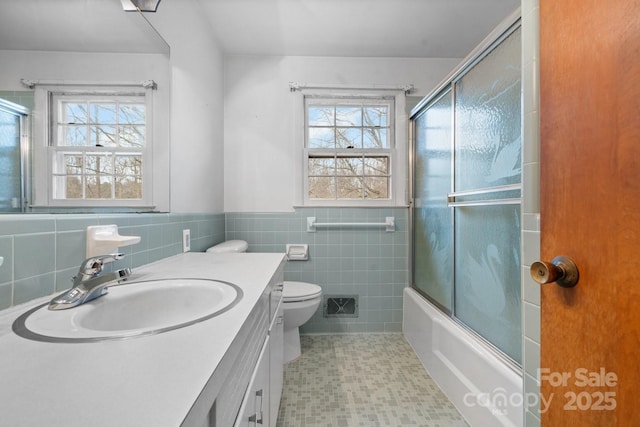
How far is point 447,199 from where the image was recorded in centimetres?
157

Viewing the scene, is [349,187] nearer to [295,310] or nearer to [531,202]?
[295,310]

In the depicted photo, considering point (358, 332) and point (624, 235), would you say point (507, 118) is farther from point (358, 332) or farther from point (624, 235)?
point (358, 332)

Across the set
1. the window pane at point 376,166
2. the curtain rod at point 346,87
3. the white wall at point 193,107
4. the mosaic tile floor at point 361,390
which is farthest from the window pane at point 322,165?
the mosaic tile floor at point 361,390

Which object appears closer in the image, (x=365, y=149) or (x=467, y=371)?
(x=467, y=371)

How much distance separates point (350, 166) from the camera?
2.23 metres

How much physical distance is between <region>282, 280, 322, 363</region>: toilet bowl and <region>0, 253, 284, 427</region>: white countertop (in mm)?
1111

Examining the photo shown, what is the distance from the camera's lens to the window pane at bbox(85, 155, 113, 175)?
2.80 feet

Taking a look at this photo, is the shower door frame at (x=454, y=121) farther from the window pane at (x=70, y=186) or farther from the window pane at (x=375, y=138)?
the window pane at (x=70, y=186)

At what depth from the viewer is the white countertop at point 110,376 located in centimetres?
29

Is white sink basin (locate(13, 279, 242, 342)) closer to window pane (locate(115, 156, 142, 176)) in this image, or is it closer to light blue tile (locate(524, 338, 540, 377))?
window pane (locate(115, 156, 142, 176))

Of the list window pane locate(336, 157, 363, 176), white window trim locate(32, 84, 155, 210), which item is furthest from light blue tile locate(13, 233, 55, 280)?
window pane locate(336, 157, 363, 176)

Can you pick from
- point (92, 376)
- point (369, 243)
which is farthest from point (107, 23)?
point (369, 243)

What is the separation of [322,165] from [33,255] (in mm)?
1822

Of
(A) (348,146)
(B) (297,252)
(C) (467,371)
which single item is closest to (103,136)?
(B) (297,252)
